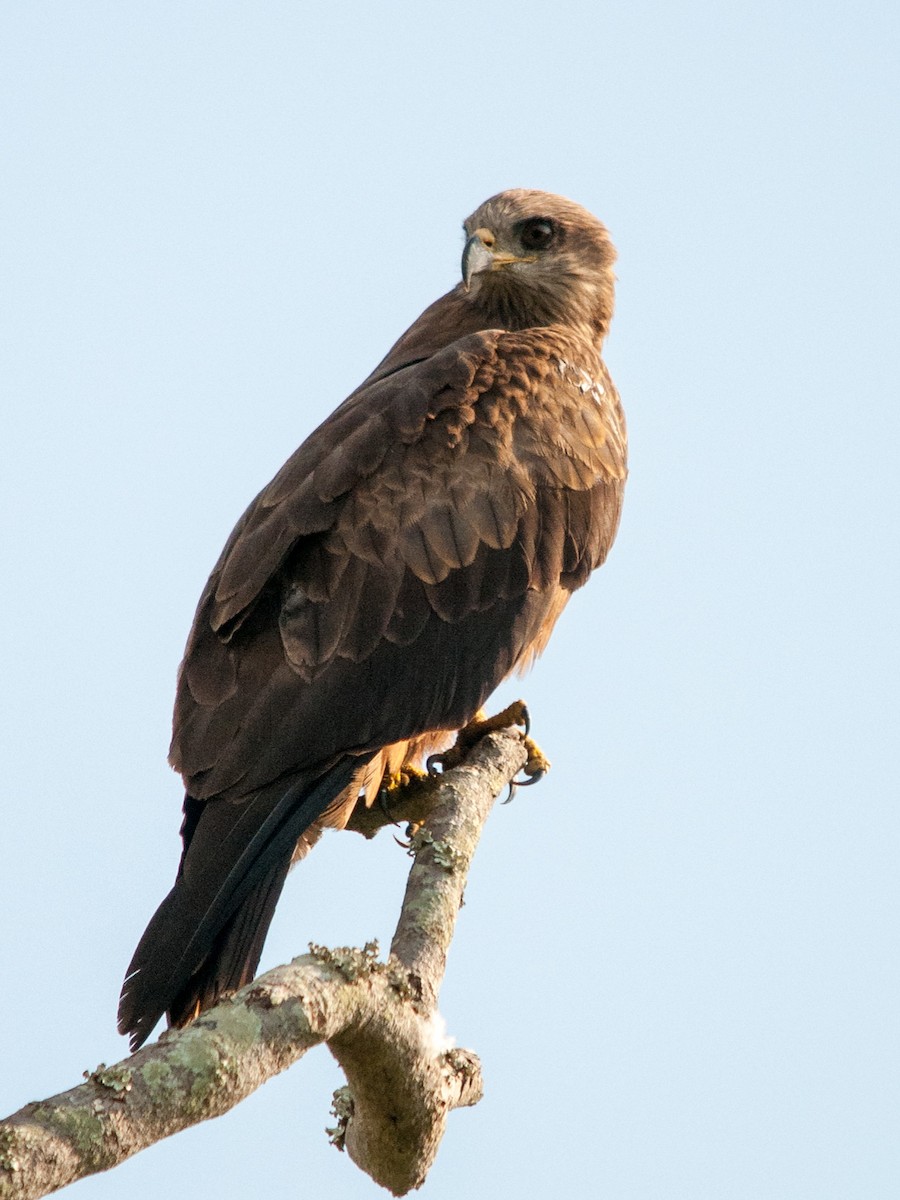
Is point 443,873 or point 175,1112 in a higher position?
point 443,873

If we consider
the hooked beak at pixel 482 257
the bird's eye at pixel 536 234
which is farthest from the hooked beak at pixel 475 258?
the bird's eye at pixel 536 234

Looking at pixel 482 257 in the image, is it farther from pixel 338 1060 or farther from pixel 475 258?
pixel 338 1060

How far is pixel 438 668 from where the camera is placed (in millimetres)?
5113

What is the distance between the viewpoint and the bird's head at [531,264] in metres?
6.37

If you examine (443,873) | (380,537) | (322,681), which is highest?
(380,537)

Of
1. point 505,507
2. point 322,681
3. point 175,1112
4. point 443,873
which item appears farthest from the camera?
point 505,507

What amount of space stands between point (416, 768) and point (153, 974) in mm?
1552

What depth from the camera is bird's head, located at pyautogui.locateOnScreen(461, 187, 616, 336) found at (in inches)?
251

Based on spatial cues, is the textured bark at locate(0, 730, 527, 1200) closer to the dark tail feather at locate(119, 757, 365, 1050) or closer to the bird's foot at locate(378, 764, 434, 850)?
the dark tail feather at locate(119, 757, 365, 1050)

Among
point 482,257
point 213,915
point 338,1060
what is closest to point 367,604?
point 213,915

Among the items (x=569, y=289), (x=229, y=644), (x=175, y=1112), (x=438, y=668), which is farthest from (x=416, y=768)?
(x=175, y=1112)

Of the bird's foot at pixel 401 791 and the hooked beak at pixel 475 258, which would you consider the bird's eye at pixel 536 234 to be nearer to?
the hooked beak at pixel 475 258

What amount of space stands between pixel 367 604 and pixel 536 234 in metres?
2.09

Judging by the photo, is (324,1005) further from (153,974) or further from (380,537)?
(380,537)
